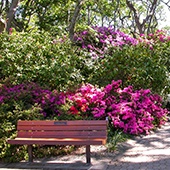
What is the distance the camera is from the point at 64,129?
4.45m

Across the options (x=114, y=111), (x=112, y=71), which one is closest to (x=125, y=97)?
(x=114, y=111)

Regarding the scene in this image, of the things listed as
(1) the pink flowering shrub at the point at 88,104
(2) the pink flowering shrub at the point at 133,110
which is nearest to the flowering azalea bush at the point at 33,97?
(1) the pink flowering shrub at the point at 88,104

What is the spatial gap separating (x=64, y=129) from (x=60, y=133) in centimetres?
12

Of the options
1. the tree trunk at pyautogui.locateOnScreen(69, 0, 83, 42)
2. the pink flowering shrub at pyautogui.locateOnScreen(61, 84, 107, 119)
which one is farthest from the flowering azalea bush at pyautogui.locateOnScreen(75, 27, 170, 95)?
the tree trunk at pyautogui.locateOnScreen(69, 0, 83, 42)

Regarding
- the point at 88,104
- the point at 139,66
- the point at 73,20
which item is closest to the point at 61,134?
the point at 88,104

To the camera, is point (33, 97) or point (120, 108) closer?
point (120, 108)

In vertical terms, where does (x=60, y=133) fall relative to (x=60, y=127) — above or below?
below

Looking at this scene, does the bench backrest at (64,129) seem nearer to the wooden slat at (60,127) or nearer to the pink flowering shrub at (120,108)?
the wooden slat at (60,127)

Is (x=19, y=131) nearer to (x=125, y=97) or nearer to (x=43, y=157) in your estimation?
(x=43, y=157)

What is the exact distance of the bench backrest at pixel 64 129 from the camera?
170 inches

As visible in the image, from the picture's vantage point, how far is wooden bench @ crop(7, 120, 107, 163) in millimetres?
4242

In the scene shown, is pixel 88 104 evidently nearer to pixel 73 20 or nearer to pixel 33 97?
pixel 33 97

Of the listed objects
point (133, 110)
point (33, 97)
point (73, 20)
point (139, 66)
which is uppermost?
point (73, 20)

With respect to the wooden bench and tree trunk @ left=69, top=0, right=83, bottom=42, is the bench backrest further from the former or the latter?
tree trunk @ left=69, top=0, right=83, bottom=42
